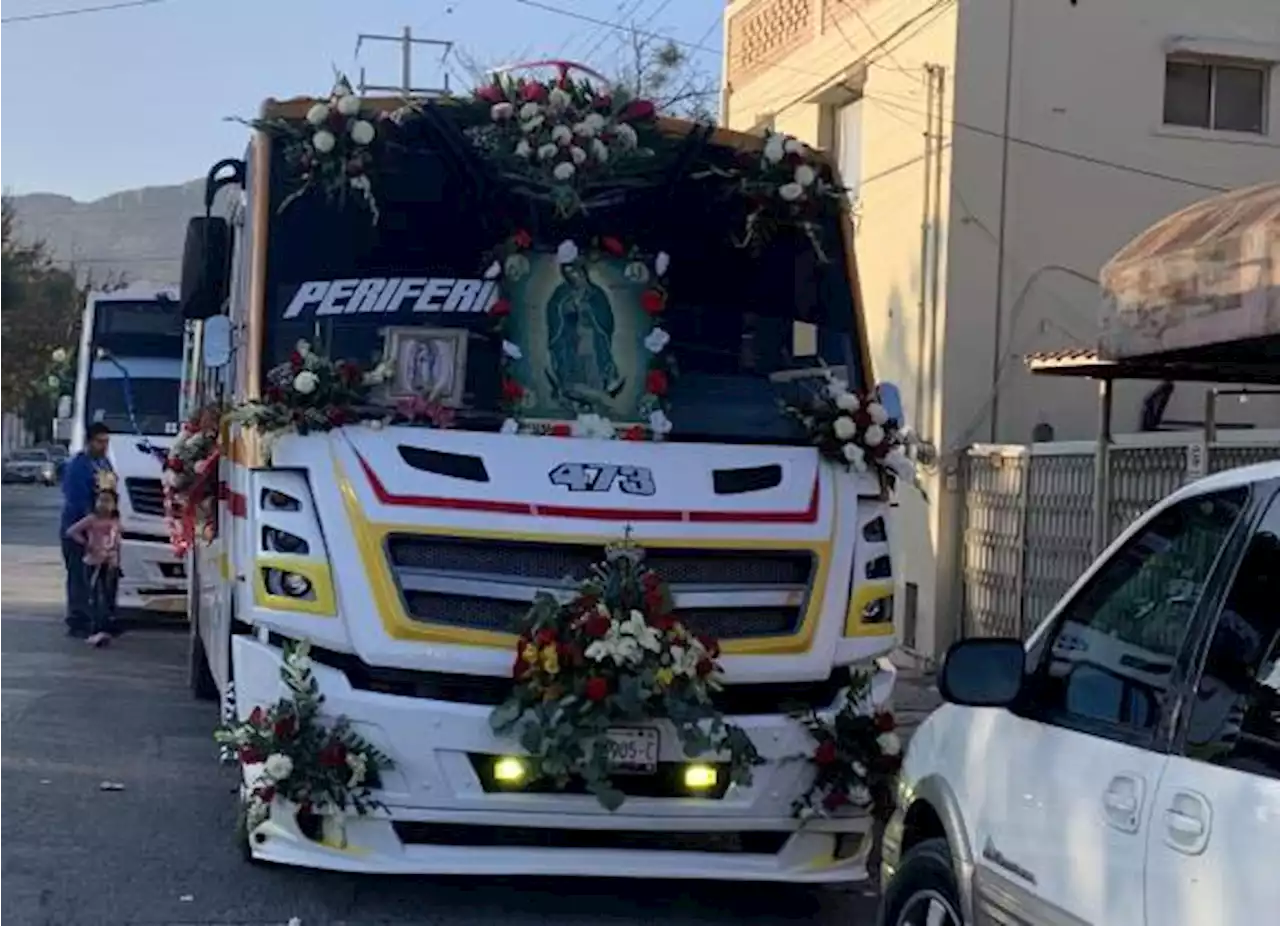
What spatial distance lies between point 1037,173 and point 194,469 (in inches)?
292

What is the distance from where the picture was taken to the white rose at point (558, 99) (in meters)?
7.52

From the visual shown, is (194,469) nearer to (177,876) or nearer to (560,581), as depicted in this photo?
(177,876)

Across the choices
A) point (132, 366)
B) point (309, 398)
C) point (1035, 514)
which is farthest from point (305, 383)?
point (132, 366)

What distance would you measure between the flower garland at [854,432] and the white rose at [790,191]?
2.90 feet

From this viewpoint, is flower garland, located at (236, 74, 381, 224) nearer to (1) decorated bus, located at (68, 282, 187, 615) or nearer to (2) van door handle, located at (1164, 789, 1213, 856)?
(2) van door handle, located at (1164, 789, 1213, 856)

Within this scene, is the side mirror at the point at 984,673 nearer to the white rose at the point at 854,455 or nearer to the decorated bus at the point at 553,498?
the decorated bus at the point at 553,498

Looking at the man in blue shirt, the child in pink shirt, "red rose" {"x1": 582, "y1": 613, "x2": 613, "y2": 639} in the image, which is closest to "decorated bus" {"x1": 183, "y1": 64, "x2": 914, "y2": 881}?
"red rose" {"x1": 582, "y1": 613, "x2": 613, "y2": 639}

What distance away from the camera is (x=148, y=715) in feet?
37.3

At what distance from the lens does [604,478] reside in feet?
22.1

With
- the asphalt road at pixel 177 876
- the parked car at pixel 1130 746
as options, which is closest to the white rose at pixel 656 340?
the asphalt road at pixel 177 876

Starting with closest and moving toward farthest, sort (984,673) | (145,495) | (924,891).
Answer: (984,673), (924,891), (145,495)

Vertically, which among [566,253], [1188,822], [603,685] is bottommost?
[603,685]

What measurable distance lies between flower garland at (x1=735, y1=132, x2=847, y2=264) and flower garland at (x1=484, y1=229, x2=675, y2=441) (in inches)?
17.2

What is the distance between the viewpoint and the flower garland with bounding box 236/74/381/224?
23.9 ft
